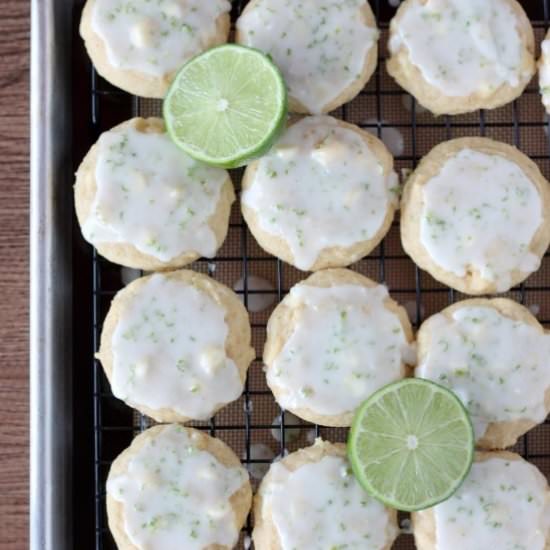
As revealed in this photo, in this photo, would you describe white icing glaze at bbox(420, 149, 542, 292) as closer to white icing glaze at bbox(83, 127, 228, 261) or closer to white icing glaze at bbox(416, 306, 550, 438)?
white icing glaze at bbox(416, 306, 550, 438)

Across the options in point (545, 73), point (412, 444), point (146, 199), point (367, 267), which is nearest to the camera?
point (412, 444)

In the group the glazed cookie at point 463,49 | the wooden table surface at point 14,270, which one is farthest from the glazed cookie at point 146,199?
the glazed cookie at point 463,49

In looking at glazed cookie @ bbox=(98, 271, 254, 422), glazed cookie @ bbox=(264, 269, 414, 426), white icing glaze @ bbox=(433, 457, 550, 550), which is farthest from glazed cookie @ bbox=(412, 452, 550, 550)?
glazed cookie @ bbox=(98, 271, 254, 422)

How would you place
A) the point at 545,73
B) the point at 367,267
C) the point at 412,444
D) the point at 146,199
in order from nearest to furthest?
1. the point at 412,444
2. the point at 146,199
3. the point at 545,73
4. the point at 367,267

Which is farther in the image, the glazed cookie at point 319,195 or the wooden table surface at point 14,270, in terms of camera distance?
the wooden table surface at point 14,270

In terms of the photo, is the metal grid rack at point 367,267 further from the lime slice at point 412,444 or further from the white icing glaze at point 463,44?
the lime slice at point 412,444

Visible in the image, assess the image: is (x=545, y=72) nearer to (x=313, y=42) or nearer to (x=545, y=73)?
(x=545, y=73)

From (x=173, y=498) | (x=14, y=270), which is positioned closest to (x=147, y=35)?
(x=14, y=270)
